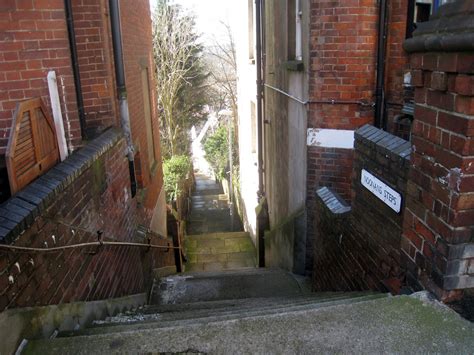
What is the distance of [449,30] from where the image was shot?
2133 millimetres

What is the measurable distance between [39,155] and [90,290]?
47.0 inches

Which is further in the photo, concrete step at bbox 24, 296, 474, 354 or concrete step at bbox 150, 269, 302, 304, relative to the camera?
concrete step at bbox 150, 269, 302, 304

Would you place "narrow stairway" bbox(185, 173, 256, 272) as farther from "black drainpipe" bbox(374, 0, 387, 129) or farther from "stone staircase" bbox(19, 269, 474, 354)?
"stone staircase" bbox(19, 269, 474, 354)

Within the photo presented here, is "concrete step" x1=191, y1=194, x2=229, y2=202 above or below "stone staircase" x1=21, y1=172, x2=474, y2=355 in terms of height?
below

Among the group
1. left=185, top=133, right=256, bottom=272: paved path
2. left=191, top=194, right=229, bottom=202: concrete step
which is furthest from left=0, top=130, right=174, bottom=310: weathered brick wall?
left=191, top=194, right=229, bottom=202: concrete step

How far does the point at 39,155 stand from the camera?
138 inches

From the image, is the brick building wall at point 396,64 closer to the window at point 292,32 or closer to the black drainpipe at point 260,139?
the window at point 292,32

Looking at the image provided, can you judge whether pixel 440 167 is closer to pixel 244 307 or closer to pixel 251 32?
pixel 244 307

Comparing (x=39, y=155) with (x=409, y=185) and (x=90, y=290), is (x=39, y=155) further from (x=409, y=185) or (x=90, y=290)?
(x=409, y=185)

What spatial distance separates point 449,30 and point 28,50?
365cm

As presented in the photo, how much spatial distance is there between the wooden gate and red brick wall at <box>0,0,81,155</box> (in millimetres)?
471

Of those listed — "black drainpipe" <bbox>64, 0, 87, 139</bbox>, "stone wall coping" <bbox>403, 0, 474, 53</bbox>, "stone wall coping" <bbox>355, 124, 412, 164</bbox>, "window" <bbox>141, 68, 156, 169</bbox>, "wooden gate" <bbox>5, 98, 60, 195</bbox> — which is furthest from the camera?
"window" <bbox>141, 68, 156, 169</bbox>

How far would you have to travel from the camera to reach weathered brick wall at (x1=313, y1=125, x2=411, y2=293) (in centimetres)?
299

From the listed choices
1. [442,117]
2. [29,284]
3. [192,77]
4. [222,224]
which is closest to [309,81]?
[442,117]
